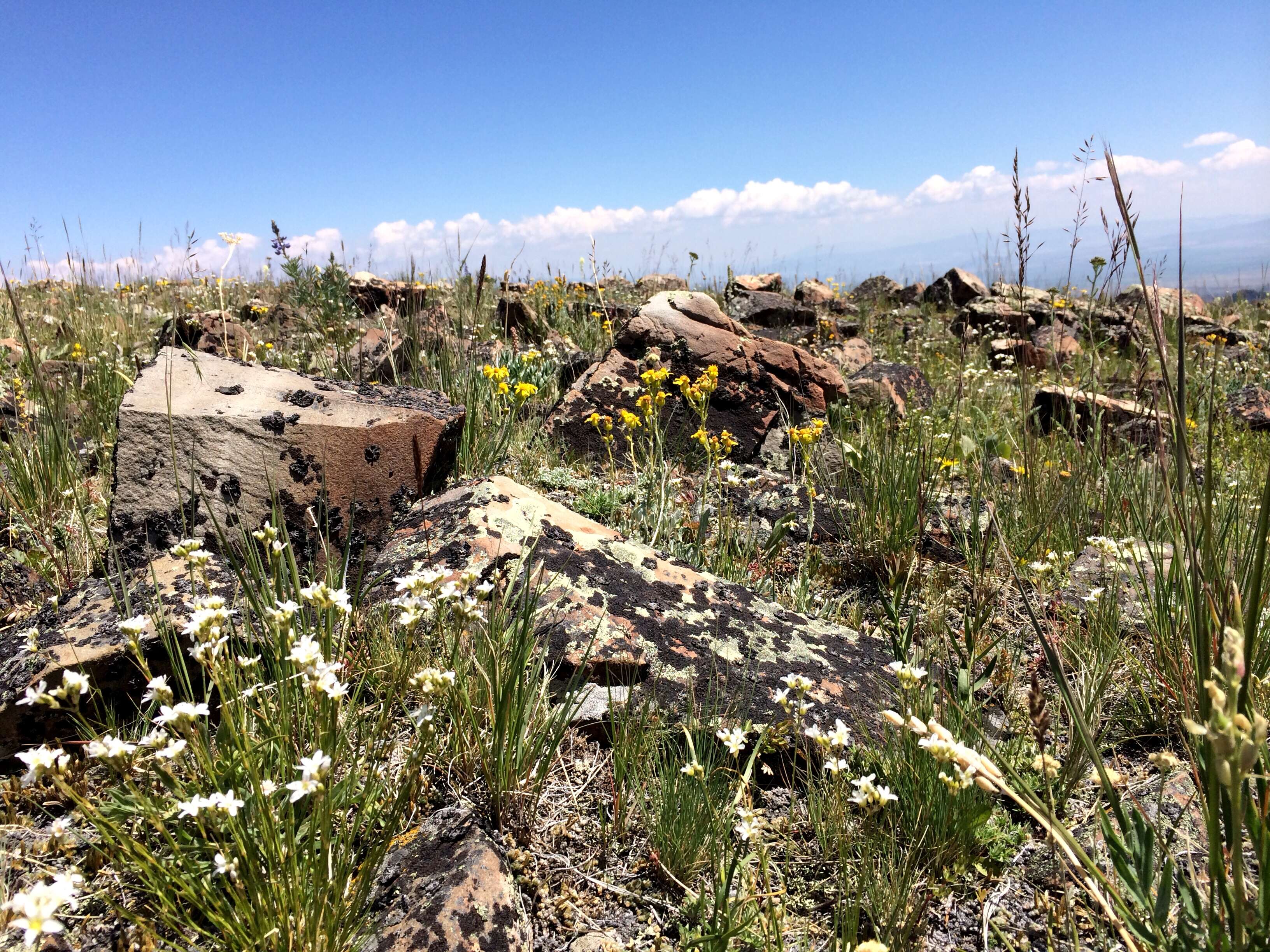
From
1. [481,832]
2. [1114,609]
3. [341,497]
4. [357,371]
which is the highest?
[357,371]

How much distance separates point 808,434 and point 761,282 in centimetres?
869

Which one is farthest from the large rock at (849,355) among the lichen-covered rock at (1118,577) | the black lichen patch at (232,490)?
the black lichen patch at (232,490)

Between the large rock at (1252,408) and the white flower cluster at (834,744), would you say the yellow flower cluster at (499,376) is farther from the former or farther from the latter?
the large rock at (1252,408)

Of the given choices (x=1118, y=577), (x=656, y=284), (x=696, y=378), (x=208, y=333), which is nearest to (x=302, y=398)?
(x=696, y=378)

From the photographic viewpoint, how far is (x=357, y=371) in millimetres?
5020

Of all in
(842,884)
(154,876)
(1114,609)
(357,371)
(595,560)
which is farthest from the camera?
(357,371)

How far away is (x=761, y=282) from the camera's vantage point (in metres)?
11.7

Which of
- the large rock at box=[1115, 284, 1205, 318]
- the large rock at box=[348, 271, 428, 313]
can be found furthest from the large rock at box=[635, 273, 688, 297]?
the large rock at box=[1115, 284, 1205, 318]

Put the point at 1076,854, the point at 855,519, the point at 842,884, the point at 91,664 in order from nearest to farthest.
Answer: the point at 1076,854 → the point at 842,884 → the point at 91,664 → the point at 855,519

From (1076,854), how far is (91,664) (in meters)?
2.35

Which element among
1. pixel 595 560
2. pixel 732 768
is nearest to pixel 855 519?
pixel 595 560

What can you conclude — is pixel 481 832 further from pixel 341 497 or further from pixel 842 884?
pixel 341 497

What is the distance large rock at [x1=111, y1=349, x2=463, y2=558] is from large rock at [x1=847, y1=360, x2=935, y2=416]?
3308 millimetres

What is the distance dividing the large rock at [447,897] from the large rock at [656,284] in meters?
9.13
